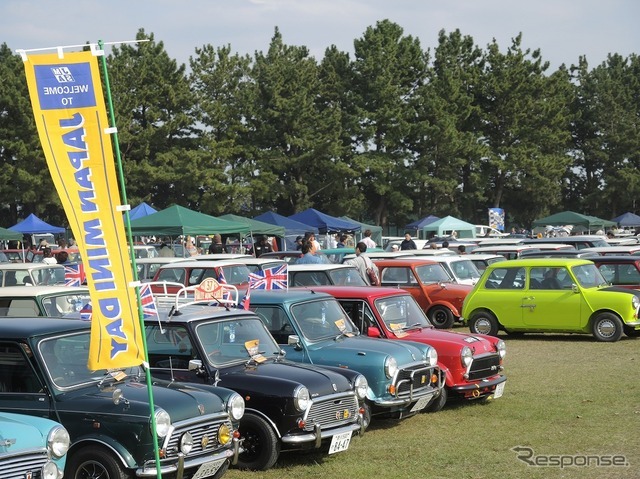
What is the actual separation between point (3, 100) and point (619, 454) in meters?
46.3

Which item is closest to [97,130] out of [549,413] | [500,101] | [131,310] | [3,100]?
[131,310]

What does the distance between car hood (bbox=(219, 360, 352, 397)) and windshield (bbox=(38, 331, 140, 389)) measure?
121 cm

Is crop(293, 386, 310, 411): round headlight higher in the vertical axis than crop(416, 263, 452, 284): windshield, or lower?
lower

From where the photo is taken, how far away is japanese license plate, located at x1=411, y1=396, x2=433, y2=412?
11.3 m

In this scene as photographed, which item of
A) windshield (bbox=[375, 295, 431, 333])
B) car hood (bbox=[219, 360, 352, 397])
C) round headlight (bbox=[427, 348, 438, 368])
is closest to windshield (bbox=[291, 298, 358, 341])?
windshield (bbox=[375, 295, 431, 333])

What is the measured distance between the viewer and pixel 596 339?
19.5 meters

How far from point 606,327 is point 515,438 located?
30.2ft

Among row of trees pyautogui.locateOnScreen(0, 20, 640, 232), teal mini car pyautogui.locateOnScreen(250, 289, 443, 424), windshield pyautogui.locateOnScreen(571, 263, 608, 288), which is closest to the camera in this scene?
teal mini car pyautogui.locateOnScreen(250, 289, 443, 424)

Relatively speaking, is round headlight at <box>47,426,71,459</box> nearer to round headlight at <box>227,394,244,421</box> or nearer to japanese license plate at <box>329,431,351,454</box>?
round headlight at <box>227,394,244,421</box>

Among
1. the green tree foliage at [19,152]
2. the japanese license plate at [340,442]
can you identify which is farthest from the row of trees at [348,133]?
the japanese license plate at [340,442]

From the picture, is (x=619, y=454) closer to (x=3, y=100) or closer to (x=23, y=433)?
(x=23, y=433)

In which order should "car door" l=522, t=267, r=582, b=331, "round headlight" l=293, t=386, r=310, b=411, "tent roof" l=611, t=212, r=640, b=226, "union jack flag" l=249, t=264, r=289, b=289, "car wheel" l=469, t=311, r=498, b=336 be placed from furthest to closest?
1. "tent roof" l=611, t=212, r=640, b=226
2. "car wheel" l=469, t=311, r=498, b=336
3. "car door" l=522, t=267, r=582, b=331
4. "union jack flag" l=249, t=264, r=289, b=289
5. "round headlight" l=293, t=386, r=310, b=411

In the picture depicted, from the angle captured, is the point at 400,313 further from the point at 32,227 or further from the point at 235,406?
the point at 32,227

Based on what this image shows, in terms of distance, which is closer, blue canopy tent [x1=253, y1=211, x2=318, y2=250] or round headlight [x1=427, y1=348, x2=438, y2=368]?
round headlight [x1=427, y1=348, x2=438, y2=368]
